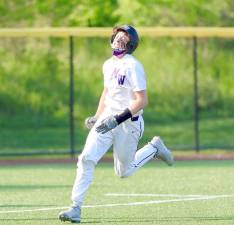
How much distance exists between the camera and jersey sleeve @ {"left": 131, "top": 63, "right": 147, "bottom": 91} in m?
10.6

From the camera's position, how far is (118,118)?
1056 centimetres

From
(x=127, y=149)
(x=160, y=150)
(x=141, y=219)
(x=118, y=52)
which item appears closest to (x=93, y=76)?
(x=160, y=150)

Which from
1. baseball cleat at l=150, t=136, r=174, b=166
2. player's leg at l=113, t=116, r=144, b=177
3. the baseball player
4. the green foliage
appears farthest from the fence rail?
player's leg at l=113, t=116, r=144, b=177

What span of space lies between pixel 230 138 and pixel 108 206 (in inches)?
563

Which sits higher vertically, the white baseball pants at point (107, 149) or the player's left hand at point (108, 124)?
the player's left hand at point (108, 124)

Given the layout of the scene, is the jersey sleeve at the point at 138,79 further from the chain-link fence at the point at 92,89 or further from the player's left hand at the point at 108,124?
the chain-link fence at the point at 92,89

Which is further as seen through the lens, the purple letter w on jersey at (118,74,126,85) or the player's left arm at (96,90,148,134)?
the purple letter w on jersey at (118,74,126,85)

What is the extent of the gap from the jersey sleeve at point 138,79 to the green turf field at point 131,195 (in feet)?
4.49

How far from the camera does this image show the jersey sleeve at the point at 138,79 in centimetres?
1062

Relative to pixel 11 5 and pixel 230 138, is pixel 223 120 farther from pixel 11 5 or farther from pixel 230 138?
pixel 11 5

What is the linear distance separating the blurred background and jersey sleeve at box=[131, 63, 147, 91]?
48.6 feet

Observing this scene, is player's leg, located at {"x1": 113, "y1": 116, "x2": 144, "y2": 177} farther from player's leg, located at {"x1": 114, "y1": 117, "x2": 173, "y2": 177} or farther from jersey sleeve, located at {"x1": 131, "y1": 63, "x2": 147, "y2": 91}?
jersey sleeve, located at {"x1": 131, "y1": 63, "x2": 147, "y2": 91}

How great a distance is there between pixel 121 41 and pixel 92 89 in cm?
1752

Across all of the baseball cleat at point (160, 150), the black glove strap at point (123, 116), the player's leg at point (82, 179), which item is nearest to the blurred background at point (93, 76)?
the baseball cleat at point (160, 150)
